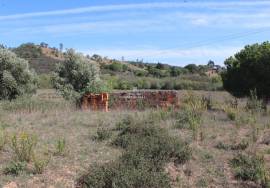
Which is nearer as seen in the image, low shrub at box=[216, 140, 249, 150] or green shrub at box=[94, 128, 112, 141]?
low shrub at box=[216, 140, 249, 150]

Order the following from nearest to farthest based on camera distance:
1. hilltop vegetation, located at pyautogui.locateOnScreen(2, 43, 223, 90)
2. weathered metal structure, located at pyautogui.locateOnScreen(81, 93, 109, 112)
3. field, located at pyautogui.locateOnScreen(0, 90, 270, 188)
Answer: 1. field, located at pyautogui.locateOnScreen(0, 90, 270, 188)
2. weathered metal structure, located at pyautogui.locateOnScreen(81, 93, 109, 112)
3. hilltop vegetation, located at pyautogui.locateOnScreen(2, 43, 223, 90)

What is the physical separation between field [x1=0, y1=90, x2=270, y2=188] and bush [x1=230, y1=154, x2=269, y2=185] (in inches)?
2.0

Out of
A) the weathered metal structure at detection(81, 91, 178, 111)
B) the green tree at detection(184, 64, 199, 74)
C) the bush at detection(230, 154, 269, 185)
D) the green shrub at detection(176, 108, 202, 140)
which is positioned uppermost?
the green tree at detection(184, 64, 199, 74)

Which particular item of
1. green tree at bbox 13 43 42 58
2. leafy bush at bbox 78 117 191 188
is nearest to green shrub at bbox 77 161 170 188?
leafy bush at bbox 78 117 191 188

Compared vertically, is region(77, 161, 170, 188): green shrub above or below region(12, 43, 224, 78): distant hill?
below

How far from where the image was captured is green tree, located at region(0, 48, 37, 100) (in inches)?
998

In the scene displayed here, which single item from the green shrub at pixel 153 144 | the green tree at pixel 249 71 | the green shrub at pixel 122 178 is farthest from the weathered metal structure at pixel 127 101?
the green shrub at pixel 122 178

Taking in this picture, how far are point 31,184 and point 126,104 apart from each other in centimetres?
1377

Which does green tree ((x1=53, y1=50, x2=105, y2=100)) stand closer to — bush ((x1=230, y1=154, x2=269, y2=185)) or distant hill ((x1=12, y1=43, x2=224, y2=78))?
bush ((x1=230, y1=154, x2=269, y2=185))

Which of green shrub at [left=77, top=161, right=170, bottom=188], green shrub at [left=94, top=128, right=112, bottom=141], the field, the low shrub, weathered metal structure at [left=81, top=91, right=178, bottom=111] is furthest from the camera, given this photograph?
weathered metal structure at [left=81, top=91, right=178, bottom=111]

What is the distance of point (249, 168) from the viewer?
10555mm

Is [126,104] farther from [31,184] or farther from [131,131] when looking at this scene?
[31,184]

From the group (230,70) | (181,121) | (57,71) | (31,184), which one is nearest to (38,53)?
(57,71)

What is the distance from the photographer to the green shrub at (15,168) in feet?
31.0
